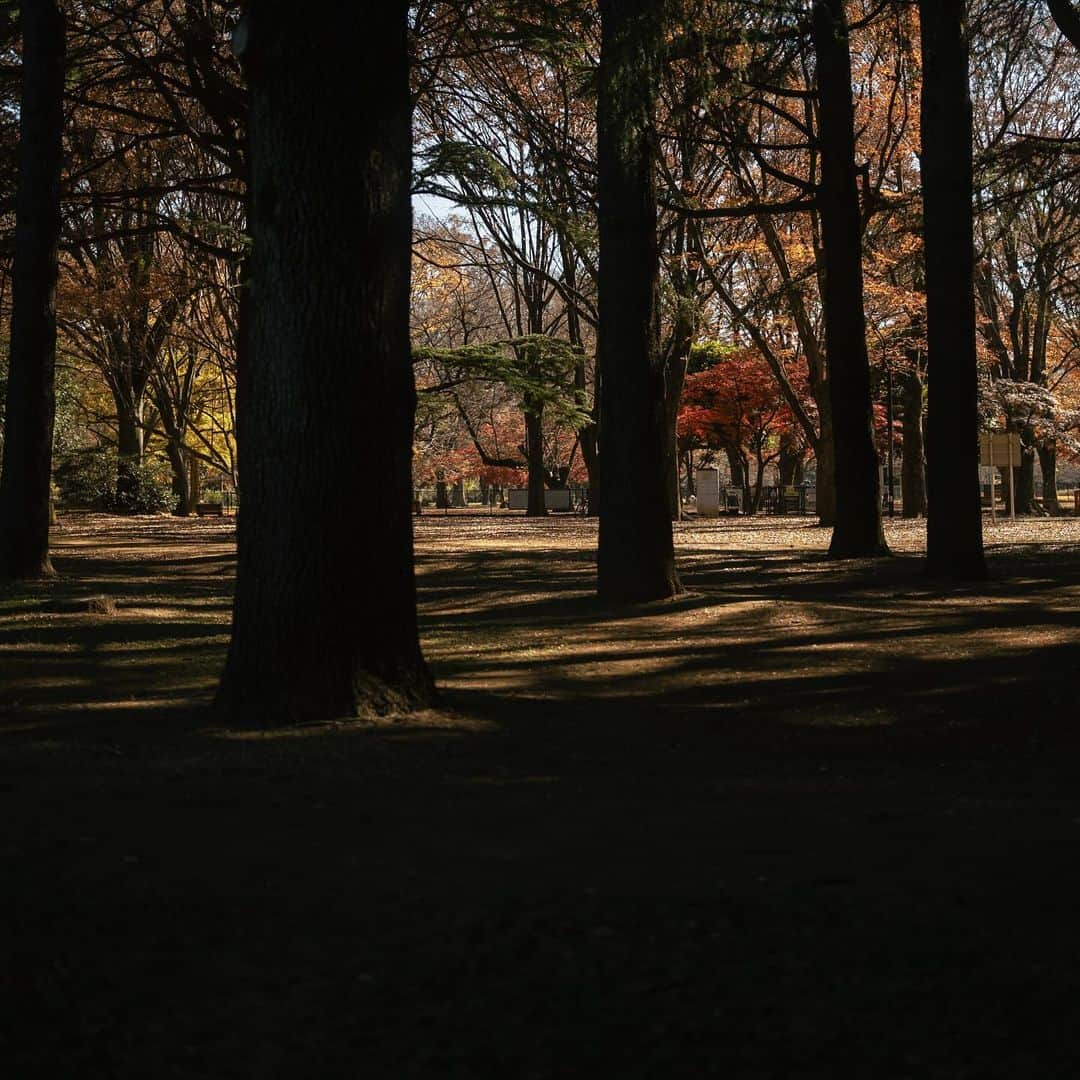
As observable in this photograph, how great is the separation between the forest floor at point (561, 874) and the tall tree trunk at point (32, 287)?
23.2 ft

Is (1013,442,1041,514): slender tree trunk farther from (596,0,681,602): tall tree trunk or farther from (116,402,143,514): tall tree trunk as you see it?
(596,0,681,602): tall tree trunk

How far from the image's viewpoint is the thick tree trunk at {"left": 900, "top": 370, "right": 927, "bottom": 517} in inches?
1545

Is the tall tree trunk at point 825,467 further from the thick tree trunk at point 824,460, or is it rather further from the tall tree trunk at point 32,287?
the tall tree trunk at point 32,287

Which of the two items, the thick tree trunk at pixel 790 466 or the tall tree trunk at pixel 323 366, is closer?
the tall tree trunk at pixel 323 366

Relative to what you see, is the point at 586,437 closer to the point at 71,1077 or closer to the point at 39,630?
the point at 39,630

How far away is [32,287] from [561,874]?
14.8 meters

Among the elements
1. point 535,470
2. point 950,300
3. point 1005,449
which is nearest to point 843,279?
point 950,300

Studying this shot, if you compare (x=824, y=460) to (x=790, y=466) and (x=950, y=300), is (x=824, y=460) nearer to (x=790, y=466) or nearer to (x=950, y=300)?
(x=950, y=300)

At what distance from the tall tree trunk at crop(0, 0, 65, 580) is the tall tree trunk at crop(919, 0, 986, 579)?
34.0ft

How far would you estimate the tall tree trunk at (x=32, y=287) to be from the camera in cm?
1730

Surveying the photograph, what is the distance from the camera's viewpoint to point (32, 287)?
17.4 metres

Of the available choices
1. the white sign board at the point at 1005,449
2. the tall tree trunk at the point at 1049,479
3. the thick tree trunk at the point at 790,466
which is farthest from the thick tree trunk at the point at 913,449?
the thick tree trunk at the point at 790,466

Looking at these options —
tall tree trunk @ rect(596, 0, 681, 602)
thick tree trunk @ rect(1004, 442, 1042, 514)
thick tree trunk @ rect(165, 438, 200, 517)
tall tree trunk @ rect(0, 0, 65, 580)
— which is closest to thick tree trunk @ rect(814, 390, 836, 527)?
thick tree trunk @ rect(1004, 442, 1042, 514)

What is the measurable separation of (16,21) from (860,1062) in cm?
1966
